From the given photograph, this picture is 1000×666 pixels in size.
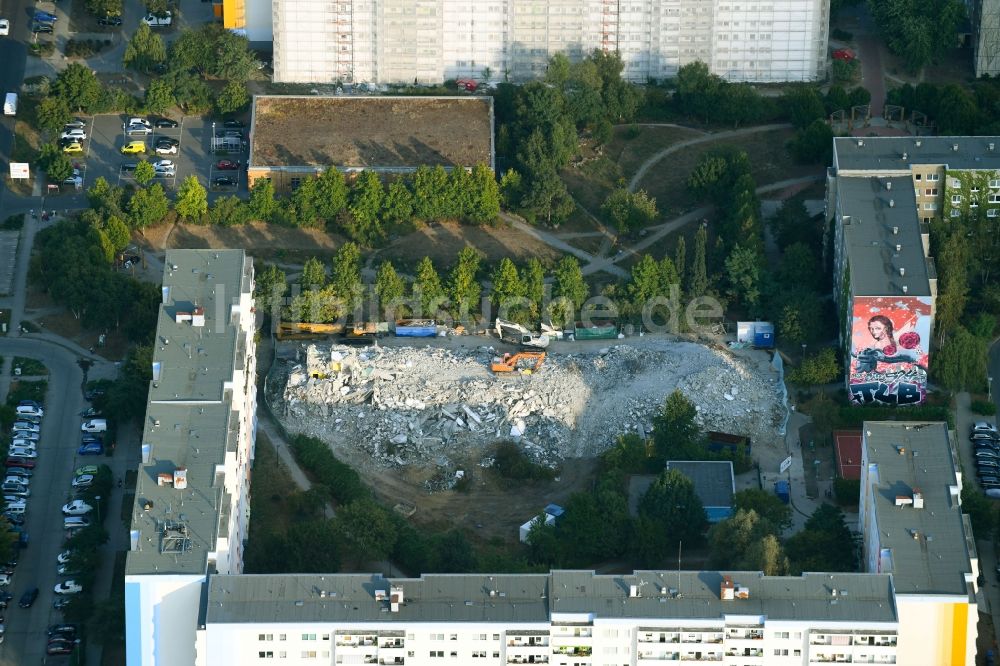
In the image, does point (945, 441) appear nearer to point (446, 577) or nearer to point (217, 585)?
point (446, 577)

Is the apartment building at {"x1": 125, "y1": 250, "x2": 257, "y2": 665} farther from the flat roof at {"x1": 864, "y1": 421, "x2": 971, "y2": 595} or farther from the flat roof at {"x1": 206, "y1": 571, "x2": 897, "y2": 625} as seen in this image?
the flat roof at {"x1": 864, "y1": 421, "x2": 971, "y2": 595}

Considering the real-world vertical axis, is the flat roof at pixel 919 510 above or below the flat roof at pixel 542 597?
above

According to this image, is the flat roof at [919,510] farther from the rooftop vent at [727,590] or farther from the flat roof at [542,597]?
the rooftop vent at [727,590]

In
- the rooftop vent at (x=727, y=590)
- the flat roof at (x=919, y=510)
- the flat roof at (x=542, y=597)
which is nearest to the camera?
the flat roof at (x=542, y=597)

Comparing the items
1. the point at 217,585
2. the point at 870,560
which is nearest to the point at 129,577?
the point at 217,585

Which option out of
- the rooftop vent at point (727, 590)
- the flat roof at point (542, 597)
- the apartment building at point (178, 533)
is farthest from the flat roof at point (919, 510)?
the apartment building at point (178, 533)

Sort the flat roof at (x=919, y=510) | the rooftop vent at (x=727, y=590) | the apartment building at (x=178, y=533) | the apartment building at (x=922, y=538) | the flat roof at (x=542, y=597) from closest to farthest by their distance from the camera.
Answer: the flat roof at (x=542, y=597), the rooftop vent at (x=727, y=590), the apartment building at (x=922, y=538), the flat roof at (x=919, y=510), the apartment building at (x=178, y=533)
